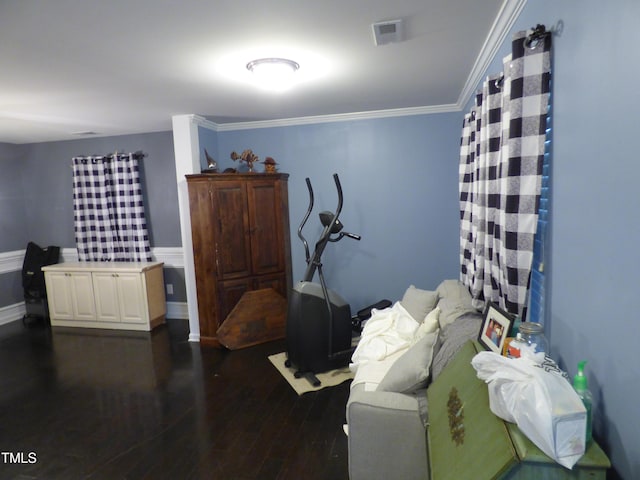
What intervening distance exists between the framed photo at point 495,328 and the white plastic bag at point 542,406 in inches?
12.8


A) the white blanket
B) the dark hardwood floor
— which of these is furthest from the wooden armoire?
the white blanket

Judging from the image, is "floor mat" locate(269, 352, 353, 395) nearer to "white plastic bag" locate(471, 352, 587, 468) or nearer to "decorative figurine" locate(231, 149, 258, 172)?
"white plastic bag" locate(471, 352, 587, 468)

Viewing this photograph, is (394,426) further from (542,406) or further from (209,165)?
(209,165)

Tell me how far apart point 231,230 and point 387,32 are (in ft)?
7.97

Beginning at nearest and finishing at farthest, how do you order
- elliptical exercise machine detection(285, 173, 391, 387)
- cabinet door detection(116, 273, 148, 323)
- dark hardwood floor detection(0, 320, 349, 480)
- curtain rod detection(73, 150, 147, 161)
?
dark hardwood floor detection(0, 320, 349, 480) → elliptical exercise machine detection(285, 173, 391, 387) → cabinet door detection(116, 273, 148, 323) → curtain rod detection(73, 150, 147, 161)

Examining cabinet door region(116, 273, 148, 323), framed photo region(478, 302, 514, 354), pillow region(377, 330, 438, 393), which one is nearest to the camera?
framed photo region(478, 302, 514, 354)

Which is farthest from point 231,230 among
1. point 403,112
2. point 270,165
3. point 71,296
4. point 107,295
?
point 71,296

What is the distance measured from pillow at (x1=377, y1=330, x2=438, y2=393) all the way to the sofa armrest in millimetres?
80

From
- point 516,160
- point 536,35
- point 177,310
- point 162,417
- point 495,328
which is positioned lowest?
point 162,417

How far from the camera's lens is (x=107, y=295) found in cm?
438

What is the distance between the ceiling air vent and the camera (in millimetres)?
1837

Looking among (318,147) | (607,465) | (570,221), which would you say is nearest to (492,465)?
→ (607,465)

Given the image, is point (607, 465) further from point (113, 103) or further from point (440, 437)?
point (113, 103)

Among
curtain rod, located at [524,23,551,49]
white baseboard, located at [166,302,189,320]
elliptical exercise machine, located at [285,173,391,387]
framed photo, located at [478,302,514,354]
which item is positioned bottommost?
white baseboard, located at [166,302,189,320]
